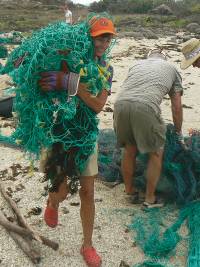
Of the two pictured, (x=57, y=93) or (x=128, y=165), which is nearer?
(x=57, y=93)

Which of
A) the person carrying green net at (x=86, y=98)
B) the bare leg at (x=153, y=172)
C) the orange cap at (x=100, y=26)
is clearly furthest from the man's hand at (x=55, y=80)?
the bare leg at (x=153, y=172)

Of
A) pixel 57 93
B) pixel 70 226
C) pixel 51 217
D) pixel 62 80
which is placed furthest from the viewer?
pixel 70 226

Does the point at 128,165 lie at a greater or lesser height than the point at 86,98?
lesser

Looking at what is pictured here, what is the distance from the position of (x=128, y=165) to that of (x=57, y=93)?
1825 mm

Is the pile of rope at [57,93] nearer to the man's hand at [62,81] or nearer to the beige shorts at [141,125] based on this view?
the man's hand at [62,81]

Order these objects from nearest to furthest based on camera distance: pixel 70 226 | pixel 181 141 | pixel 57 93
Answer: pixel 57 93
pixel 70 226
pixel 181 141

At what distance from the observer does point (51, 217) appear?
4113mm

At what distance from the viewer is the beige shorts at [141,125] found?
4.60 m

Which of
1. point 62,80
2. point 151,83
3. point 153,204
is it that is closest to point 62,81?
point 62,80

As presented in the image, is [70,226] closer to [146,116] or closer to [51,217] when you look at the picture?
[51,217]

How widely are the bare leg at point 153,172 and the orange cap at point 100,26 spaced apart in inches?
67.5

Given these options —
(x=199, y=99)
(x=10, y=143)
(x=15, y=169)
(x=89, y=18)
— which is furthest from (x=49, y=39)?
(x=199, y=99)

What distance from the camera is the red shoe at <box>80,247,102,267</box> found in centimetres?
378

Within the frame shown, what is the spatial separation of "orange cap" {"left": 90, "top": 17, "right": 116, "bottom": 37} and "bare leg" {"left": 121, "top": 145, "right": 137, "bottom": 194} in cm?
178
